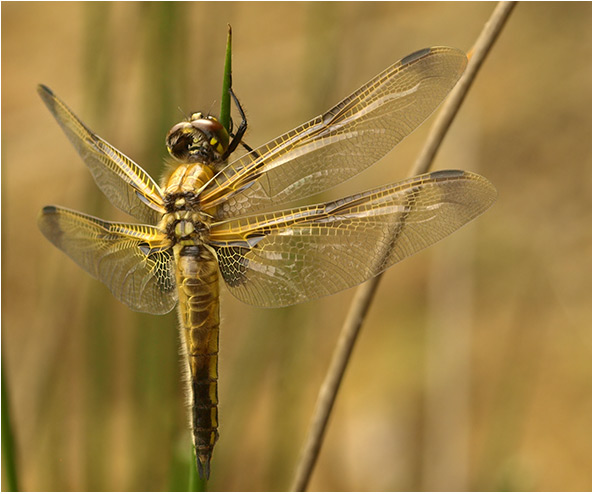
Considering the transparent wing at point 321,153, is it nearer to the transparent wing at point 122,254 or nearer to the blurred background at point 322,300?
the transparent wing at point 122,254

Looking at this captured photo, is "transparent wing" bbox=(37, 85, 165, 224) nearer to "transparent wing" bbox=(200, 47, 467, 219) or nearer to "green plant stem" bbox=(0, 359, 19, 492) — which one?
A: "transparent wing" bbox=(200, 47, 467, 219)

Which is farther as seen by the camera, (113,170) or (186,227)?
(113,170)

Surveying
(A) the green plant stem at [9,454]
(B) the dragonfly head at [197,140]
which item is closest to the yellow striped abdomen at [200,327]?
(B) the dragonfly head at [197,140]

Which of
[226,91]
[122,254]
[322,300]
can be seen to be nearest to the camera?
[226,91]

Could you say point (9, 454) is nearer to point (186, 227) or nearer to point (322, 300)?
point (186, 227)

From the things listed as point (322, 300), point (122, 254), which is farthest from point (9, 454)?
point (322, 300)

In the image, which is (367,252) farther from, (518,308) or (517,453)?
(518,308)

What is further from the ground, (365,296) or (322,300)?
(322,300)
